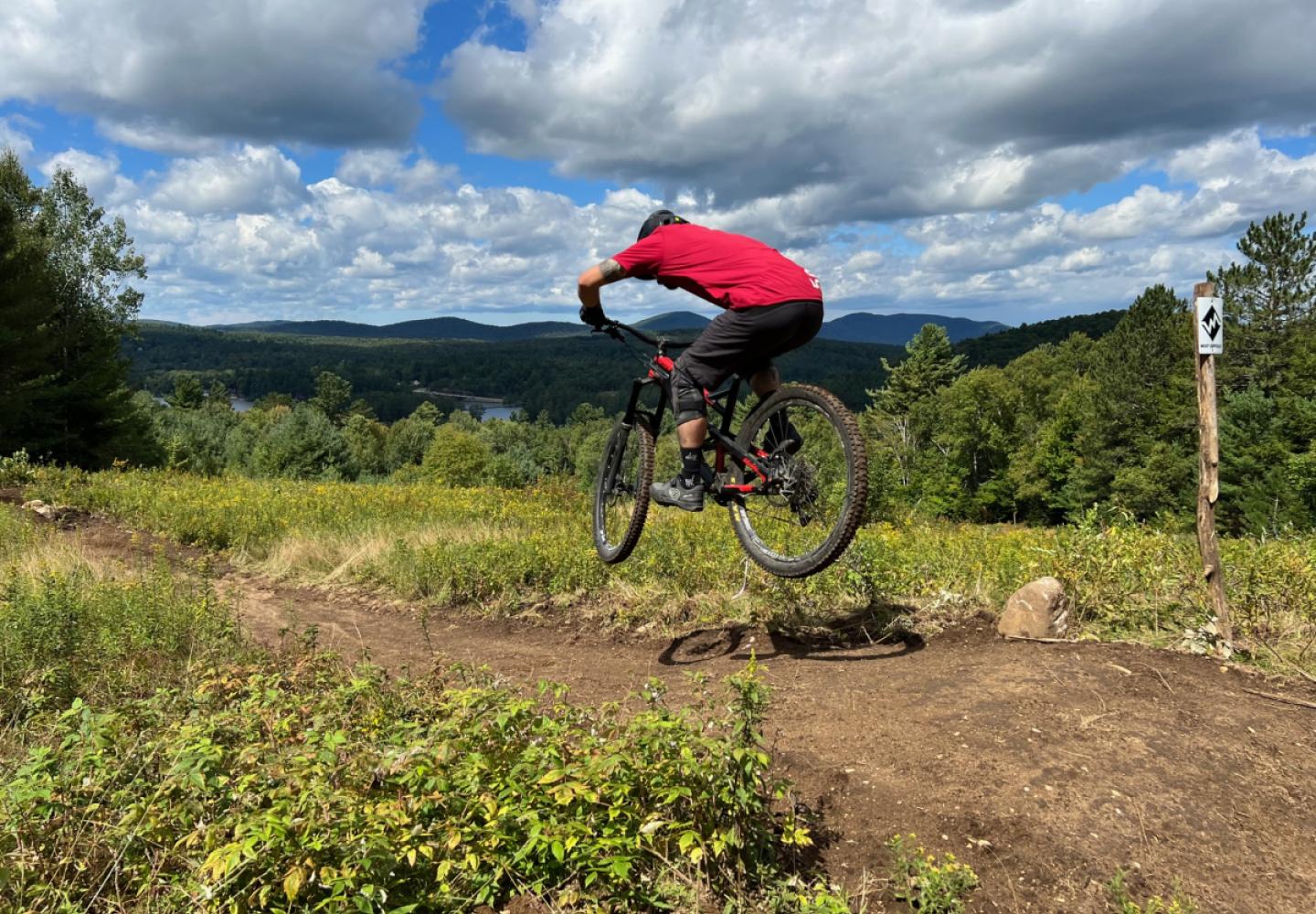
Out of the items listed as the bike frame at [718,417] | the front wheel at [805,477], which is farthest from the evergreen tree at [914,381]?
the front wheel at [805,477]

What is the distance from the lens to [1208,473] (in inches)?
223

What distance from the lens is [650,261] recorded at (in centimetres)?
505

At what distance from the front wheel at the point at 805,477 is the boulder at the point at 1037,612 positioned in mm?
1754

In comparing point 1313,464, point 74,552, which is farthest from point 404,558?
point 1313,464

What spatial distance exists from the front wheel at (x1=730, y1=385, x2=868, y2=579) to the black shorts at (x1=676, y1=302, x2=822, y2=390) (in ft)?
1.05

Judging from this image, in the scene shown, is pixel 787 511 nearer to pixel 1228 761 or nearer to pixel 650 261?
pixel 650 261

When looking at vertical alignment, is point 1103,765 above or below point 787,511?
below

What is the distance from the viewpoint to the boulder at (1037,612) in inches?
229

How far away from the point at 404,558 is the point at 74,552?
3.86 metres

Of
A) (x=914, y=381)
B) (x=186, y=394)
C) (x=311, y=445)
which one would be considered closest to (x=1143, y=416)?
(x=914, y=381)

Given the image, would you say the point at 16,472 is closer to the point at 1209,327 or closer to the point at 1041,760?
the point at 1041,760

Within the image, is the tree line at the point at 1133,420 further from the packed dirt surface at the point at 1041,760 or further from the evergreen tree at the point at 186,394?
the evergreen tree at the point at 186,394

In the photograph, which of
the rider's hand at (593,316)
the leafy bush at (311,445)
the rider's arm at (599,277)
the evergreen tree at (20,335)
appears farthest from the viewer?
the leafy bush at (311,445)

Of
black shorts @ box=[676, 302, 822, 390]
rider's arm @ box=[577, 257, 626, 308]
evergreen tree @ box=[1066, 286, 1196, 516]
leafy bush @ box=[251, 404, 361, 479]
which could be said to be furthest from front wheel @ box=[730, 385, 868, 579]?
evergreen tree @ box=[1066, 286, 1196, 516]
